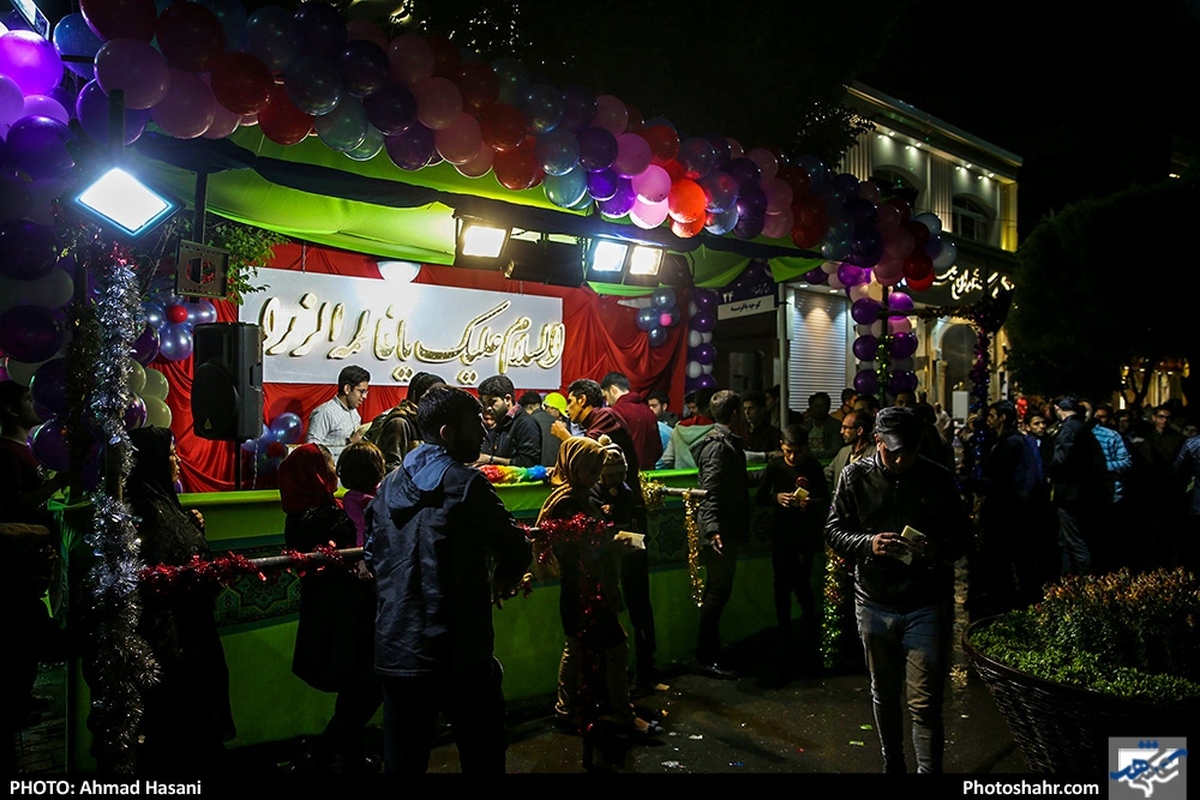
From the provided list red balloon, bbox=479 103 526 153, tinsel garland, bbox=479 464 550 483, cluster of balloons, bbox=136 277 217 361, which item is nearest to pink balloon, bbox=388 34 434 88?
red balloon, bbox=479 103 526 153

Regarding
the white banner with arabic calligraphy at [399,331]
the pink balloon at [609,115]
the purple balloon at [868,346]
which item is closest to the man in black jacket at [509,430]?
the pink balloon at [609,115]

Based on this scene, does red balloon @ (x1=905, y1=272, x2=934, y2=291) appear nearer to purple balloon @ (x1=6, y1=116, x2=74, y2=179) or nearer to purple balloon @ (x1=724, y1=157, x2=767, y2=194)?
purple balloon @ (x1=724, y1=157, x2=767, y2=194)

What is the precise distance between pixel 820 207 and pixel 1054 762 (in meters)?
4.76

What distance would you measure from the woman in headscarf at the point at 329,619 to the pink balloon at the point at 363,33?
231 centimetres

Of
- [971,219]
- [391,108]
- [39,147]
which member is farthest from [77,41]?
[971,219]

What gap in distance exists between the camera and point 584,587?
15.1 feet

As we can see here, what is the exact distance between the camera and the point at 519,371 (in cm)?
1232

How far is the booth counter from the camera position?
174 inches

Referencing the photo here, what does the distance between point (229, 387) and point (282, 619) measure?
1495 millimetres

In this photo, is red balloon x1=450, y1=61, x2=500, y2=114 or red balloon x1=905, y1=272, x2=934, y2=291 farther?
red balloon x1=905, y1=272, x2=934, y2=291

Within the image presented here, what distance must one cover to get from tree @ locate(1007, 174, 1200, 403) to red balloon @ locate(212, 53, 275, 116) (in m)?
19.2

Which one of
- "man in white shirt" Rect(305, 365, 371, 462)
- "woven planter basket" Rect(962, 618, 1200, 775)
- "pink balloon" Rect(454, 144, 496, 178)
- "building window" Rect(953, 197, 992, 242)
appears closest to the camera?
"woven planter basket" Rect(962, 618, 1200, 775)

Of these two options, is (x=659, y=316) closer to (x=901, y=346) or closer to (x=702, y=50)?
(x=702, y=50)

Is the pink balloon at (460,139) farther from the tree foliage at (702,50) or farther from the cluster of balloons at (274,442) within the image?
the cluster of balloons at (274,442)
